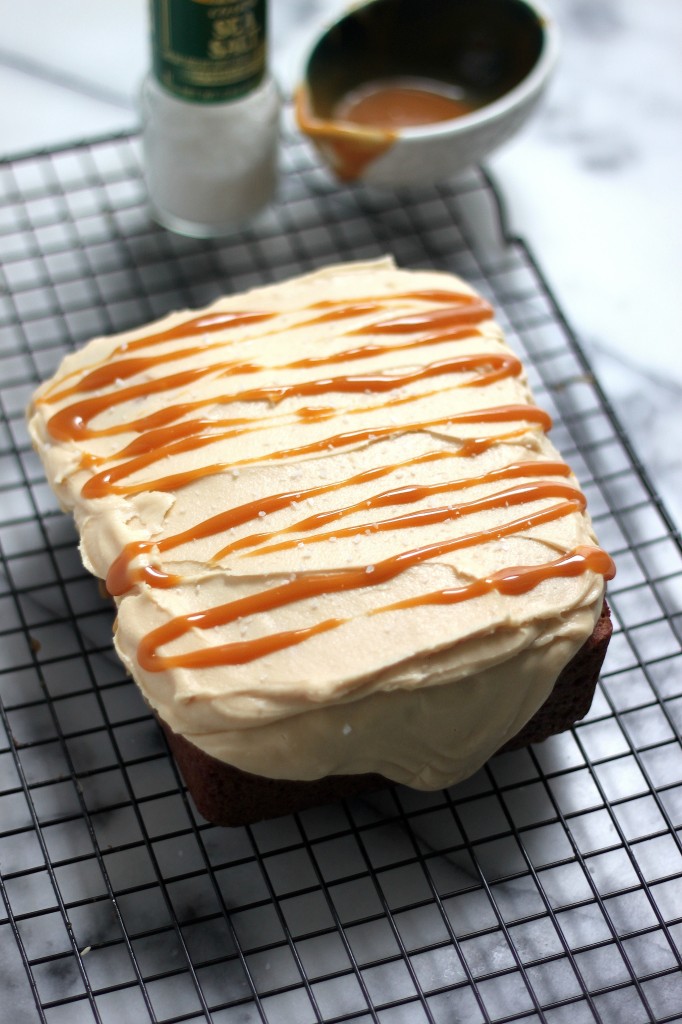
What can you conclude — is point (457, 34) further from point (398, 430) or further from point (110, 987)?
point (110, 987)

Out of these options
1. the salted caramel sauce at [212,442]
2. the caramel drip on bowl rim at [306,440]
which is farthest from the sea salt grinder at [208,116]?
the salted caramel sauce at [212,442]

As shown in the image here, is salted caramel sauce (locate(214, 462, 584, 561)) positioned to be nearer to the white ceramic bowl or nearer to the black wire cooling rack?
the black wire cooling rack

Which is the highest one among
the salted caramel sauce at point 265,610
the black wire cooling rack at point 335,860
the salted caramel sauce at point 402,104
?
the salted caramel sauce at point 402,104

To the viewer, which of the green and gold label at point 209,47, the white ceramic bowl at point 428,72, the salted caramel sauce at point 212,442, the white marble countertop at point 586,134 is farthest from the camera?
the white marble countertop at point 586,134

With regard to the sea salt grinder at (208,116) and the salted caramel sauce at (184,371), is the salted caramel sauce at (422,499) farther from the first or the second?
the sea salt grinder at (208,116)

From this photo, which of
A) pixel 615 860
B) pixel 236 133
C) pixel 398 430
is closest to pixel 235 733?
pixel 398 430

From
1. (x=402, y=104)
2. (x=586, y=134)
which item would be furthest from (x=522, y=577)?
(x=586, y=134)
